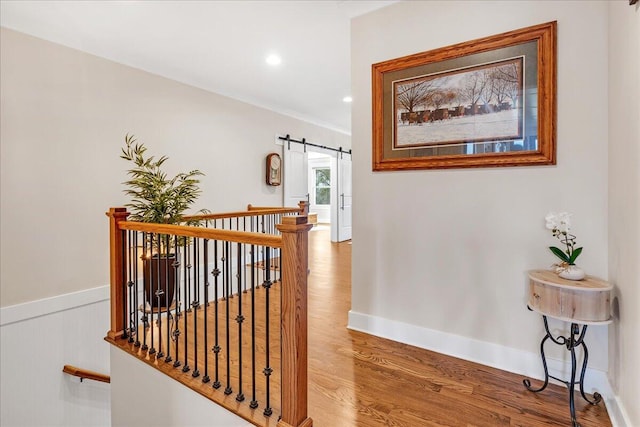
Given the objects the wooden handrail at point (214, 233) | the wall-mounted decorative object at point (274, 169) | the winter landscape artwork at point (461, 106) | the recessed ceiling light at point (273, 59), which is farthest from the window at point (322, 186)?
the wooden handrail at point (214, 233)

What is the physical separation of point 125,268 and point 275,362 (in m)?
1.36

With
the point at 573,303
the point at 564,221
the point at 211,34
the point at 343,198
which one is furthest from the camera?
the point at 343,198

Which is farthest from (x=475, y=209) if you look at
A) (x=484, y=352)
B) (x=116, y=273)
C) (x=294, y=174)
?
(x=294, y=174)

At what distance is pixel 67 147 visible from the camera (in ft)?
10.5

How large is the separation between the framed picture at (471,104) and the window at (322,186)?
26.4 ft

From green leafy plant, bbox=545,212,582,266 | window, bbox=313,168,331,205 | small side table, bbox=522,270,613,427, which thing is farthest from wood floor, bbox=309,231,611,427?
window, bbox=313,168,331,205

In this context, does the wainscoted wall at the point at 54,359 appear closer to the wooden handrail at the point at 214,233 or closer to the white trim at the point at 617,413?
the wooden handrail at the point at 214,233

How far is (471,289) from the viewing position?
84.7 inches

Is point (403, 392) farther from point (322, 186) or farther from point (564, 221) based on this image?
point (322, 186)

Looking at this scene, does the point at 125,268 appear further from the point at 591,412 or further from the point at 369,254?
the point at 591,412

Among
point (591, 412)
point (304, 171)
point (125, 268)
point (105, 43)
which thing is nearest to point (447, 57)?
point (591, 412)

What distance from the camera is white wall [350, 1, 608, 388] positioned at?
180 centimetres

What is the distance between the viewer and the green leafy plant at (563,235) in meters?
1.71

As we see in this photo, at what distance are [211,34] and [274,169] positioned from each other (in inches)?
108
